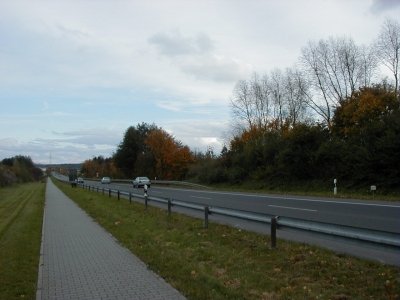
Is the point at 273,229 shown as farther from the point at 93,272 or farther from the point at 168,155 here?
the point at 168,155

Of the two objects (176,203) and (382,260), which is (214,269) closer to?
(382,260)

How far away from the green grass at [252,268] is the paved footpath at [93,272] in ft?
1.06

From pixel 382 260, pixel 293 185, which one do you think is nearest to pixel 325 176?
pixel 293 185

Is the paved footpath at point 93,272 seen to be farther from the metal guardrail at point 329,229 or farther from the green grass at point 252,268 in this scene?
the metal guardrail at point 329,229

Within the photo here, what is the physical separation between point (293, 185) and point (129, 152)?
2588 inches

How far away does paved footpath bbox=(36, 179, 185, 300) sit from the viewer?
22.9 feet

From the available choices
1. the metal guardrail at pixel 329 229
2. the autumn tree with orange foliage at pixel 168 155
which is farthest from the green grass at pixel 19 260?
the autumn tree with orange foliage at pixel 168 155

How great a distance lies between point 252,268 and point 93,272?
2771 mm

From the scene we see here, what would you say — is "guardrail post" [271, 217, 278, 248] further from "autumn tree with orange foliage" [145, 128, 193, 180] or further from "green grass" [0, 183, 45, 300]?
"autumn tree with orange foliage" [145, 128, 193, 180]

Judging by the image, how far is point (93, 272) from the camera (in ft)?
28.0

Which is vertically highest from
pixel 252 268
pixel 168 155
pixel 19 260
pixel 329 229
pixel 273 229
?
pixel 168 155

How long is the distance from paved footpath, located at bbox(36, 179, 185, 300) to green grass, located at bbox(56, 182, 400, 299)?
32 centimetres

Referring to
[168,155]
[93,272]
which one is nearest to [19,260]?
[93,272]

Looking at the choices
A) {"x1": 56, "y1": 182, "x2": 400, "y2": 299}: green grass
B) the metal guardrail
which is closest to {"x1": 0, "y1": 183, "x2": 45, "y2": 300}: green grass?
{"x1": 56, "y1": 182, "x2": 400, "y2": 299}: green grass
